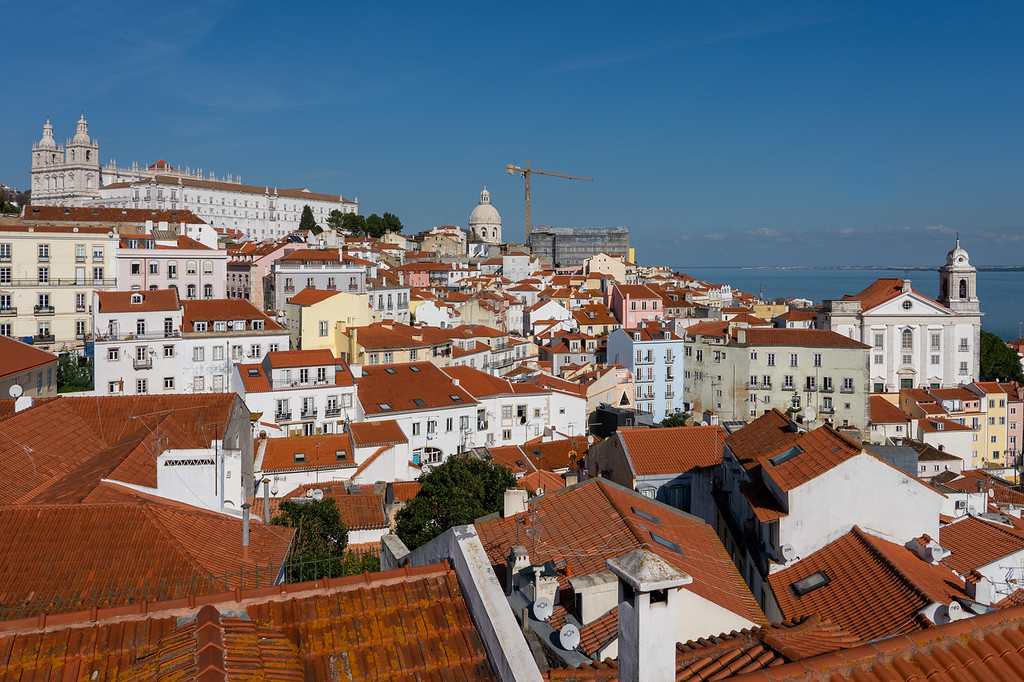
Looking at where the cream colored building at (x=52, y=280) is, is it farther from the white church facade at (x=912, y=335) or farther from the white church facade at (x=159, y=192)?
the white church facade at (x=159, y=192)

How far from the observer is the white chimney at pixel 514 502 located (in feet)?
37.1

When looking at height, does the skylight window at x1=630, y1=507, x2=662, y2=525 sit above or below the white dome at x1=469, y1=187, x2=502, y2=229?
below

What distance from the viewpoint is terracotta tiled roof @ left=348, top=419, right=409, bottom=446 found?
27.7 metres

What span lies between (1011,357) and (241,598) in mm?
73704

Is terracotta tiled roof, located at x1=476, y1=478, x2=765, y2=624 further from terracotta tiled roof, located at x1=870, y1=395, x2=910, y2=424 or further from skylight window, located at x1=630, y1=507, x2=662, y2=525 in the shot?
terracotta tiled roof, located at x1=870, y1=395, x2=910, y2=424

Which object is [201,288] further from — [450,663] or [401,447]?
[450,663]

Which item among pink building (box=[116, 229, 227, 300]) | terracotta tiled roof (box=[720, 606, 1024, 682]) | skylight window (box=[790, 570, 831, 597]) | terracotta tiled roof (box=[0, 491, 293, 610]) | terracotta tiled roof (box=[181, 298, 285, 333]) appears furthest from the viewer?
pink building (box=[116, 229, 227, 300])

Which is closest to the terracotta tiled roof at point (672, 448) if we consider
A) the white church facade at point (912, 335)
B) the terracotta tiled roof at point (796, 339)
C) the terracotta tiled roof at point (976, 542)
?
the terracotta tiled roof at point (976, 542)

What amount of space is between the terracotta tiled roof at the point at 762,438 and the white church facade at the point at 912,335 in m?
40.0

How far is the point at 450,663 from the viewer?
471cm

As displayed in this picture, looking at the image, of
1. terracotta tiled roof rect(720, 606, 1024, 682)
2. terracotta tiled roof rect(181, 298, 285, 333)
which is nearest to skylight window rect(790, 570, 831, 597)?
terracotta tiled roof rect(720, 606, 1024, 682)

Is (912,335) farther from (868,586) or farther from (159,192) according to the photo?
(159,192)

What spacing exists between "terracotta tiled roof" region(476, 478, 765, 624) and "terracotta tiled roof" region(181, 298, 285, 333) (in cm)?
2738

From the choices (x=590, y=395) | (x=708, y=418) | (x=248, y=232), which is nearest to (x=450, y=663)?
(x=590, y=395)
